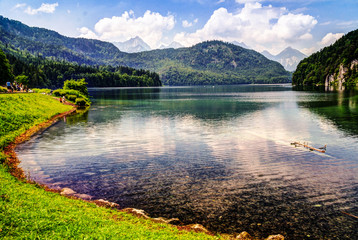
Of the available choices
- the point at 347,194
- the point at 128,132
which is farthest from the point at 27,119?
the point at 347,194

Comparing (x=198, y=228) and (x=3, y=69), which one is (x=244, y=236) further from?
(x=3, y=69)

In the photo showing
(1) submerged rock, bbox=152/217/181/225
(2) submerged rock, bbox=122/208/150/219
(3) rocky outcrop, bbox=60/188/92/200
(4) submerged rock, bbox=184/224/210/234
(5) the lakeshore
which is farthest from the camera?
(3) rocky outcrop, bbox=60/188/92/200

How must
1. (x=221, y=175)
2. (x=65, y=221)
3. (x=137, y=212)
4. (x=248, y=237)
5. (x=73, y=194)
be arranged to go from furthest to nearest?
(x=221, y=175) → (x=73, y=194) → (x=137, y=212) → (x=248, y=237) → (x=65, y=221)

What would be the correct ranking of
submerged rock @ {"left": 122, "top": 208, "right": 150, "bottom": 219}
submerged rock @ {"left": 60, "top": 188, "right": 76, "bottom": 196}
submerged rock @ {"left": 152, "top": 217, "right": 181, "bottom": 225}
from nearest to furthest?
submerged rock @ {"left": 152, "top": 217, "right": 181, "bottom": 225}
submerged rock @ {"left": 122, "top": 208, "right": 150, "bottom": 219}
submerged rock @ {"left": 60, "top": 188, "right": 76, "bottom": 196}

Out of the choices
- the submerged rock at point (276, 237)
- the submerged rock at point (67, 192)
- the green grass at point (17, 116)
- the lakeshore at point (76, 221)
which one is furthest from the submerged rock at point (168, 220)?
the green grass at point (17, 116)

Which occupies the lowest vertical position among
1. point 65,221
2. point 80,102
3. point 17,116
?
point 65,221

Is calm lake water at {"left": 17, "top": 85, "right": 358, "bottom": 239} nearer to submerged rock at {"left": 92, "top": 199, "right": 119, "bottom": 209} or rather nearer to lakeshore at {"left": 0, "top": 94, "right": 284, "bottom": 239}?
submerged rock at {"left": 92, "top": 199, "right": 119, "bottom": 209}

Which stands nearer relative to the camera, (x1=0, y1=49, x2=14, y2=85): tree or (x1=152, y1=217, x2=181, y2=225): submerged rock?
(x1=152, y1=217, x2=181, y2=225): submerged rock

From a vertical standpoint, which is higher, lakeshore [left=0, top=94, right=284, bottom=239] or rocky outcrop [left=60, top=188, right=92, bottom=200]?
lakeshore [left=0, top=94, right=284, bottom=239]

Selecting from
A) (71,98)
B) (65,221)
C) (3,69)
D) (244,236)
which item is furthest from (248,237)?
(3,69)

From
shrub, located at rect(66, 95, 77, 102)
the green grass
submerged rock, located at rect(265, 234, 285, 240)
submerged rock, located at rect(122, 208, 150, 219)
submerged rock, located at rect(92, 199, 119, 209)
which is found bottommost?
submerged rock, located at rect(265, 234, 285, 240)

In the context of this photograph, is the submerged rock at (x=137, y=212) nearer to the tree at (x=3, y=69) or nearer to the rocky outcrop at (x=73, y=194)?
the rocky outcrop at (x=73, y=194)

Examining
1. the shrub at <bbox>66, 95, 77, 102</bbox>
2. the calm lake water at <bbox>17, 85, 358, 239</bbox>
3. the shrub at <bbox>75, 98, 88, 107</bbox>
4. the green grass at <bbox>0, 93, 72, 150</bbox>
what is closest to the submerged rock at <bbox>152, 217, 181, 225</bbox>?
the calm lake water at <bbox>17, 85, 358, 239</bbox>

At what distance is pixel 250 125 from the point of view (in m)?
53.0
